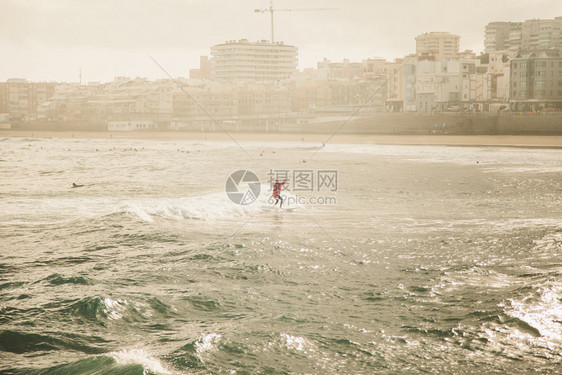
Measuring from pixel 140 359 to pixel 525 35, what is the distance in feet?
273

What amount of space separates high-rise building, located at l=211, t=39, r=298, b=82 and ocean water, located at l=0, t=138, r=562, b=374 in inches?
3895

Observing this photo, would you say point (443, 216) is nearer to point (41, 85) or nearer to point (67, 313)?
point (67, 313)

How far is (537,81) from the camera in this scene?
4244cm

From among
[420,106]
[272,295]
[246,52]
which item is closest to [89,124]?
[420,106]

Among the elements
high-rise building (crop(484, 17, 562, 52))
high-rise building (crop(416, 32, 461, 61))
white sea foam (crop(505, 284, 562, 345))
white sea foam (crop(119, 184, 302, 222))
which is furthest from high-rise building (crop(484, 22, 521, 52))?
white sea foam (crop(505, 284, 562, 345))

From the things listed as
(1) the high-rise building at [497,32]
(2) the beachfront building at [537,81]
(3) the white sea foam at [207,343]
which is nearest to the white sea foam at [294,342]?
(3) the white sea foam at [207,343]

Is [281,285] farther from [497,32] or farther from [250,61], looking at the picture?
[250,61]

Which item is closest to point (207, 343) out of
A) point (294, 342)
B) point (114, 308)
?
point (294, 342)

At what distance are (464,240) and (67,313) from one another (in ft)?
16.3

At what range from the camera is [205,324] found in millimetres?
4797

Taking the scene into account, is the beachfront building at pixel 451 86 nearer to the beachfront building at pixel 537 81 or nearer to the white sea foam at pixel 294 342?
the beachfront building at pixel 537 81

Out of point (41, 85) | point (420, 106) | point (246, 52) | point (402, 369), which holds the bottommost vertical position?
point (402, 369)

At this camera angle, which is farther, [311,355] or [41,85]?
[41,85]

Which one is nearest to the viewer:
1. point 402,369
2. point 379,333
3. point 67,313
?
point 402,369
